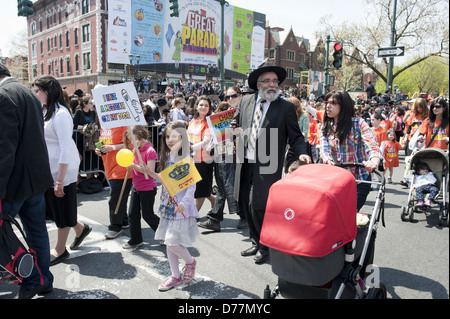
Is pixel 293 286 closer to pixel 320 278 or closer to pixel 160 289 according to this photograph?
pixel 320 278

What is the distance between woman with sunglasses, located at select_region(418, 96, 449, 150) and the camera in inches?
243

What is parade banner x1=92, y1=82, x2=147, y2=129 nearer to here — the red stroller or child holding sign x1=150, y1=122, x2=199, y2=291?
child holding sign x1=150, y1=122, x2=199, y2=291

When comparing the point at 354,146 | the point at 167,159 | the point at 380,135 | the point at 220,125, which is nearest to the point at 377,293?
the point at 354,146

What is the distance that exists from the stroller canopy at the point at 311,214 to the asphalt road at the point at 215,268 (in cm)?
88

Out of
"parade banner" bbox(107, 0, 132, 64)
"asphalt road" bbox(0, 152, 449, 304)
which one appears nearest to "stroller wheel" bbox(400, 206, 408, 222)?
"asphalt road" bbox(0, 152, 449, 304)

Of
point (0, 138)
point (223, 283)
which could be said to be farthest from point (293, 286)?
point (0, 138)

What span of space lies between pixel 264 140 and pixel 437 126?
3955 millimetres

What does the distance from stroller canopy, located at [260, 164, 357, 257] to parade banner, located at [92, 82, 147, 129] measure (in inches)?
89.1

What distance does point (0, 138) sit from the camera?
2.88 meters

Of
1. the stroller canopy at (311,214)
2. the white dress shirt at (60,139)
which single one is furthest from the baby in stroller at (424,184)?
the white dress shirt at (60,139)

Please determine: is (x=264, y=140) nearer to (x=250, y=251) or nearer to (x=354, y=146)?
(x=354, y=146)

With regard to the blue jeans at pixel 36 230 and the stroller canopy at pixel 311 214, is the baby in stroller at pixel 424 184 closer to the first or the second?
the stroller canopy at pixel 311 214

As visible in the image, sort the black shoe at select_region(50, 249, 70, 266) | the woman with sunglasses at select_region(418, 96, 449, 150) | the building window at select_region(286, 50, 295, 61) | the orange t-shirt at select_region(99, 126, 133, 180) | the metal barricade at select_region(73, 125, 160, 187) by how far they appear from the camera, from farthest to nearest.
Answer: the building window at select_region(286, 50, 295, 61) → the metal barricade at select_region(73, 125, 160, 187) → the woman with sunglasses at select_region(418, 96, 449, 150) → the orange t-shirt at select_region(99, 126, 133, 180) → the black shoe at select_region(50, 249, 70, 266)

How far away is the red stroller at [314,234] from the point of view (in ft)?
7.45
